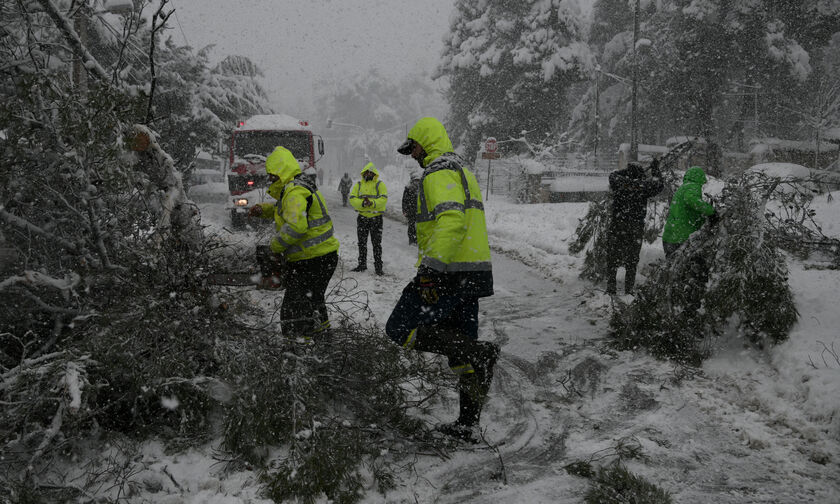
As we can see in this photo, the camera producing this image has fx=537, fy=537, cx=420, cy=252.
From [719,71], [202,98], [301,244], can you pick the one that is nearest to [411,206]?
[301,244]

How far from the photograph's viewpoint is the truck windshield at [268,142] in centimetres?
1345

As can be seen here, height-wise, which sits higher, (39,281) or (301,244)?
(301,244)

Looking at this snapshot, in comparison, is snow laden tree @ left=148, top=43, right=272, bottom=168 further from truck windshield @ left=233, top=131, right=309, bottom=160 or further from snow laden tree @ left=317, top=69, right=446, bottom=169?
snow laden tree @ left=317, top=69, right=446, bottom=169

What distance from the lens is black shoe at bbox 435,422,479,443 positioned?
3219 millimetres

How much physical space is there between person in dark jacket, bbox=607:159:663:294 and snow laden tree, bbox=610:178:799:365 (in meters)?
1.36

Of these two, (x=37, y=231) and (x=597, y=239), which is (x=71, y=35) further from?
(x=597, y=239)

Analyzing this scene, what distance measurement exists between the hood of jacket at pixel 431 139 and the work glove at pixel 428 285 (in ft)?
2.45

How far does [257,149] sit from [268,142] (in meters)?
0.35

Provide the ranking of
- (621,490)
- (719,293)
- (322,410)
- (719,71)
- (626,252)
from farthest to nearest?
(719,71), (626,252), (719,293), (322,410), (621,490)

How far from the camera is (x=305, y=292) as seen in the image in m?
4.25

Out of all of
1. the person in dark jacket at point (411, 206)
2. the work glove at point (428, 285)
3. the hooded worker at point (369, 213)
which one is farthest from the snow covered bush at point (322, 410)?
the person in dark jacket at point (411, 206)

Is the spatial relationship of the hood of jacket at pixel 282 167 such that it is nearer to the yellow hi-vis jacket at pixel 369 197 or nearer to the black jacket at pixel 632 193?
the yellow hi-vis jacket at pixel 369 197

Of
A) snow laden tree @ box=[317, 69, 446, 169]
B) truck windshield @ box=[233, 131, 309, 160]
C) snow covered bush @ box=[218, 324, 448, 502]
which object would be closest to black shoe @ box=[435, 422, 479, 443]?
snow covered bush @ box=[218, 324, 448, 502]

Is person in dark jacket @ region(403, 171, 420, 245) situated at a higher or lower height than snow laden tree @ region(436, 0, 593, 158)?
lower
